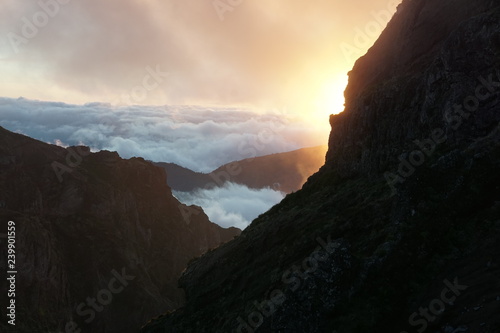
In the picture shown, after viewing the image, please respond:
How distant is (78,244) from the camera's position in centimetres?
13288

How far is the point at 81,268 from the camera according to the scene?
129875 millimetres

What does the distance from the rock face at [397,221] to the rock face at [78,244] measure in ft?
255

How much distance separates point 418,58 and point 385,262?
44359 millimetres
